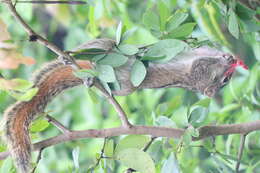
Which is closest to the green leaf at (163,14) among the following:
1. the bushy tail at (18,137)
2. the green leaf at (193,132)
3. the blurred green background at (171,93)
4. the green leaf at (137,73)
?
the blurred green background at (171,93)

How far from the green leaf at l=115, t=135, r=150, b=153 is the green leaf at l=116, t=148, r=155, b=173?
0.14 feet

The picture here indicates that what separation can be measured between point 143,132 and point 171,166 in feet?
0.27

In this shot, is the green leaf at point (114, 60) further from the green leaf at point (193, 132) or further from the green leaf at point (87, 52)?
the green leaf at point (193, 132)

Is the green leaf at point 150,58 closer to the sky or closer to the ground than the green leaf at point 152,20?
closer to the ground

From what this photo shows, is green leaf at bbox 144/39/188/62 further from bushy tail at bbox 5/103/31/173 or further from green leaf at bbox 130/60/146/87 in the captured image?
bushy tail at bbox 5/103/31/173

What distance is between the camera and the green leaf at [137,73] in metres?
0.94

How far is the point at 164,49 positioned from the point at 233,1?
0.21m

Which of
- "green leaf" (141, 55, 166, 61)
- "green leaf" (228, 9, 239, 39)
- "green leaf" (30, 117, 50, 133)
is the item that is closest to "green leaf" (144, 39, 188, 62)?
"green leaf" (141, 55, 166, 61)

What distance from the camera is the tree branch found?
94 cm

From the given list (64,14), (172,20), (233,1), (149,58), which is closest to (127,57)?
(149,58)

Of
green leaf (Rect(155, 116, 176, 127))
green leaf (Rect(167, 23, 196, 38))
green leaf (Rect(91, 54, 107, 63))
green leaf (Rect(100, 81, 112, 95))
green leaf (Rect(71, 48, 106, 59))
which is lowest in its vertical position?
green leaf (Rect(155, 116, 176, 127))

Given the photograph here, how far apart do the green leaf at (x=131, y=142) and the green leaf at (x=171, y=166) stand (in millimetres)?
62

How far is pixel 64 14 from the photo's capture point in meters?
1.62

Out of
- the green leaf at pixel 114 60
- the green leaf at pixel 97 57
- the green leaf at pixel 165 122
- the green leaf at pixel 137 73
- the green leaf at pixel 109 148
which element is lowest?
the green leaf at pixel 109 148
